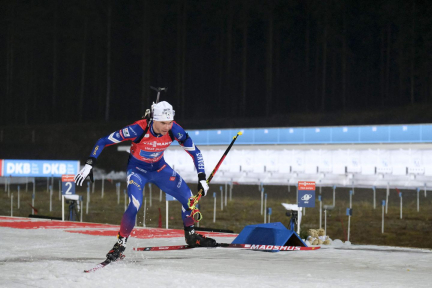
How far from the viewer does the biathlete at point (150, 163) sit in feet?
27.5

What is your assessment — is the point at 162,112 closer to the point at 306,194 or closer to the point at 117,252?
the point at 117,252

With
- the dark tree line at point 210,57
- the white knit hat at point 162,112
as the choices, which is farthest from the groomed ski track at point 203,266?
the dark tree line at point 210,57

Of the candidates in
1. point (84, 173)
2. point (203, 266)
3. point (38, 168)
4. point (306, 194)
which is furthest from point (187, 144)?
point (38, 168)

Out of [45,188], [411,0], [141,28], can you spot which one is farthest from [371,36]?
[45,188]

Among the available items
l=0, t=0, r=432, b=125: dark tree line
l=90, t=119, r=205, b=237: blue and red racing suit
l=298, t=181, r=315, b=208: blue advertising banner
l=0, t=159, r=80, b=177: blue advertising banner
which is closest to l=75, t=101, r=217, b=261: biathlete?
l=90, t=119, r=205, b=237: blue and red racing suit

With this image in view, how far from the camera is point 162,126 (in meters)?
8.43

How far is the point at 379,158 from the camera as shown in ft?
120

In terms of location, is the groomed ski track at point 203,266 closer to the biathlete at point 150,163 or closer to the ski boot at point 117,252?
the ski boot at point 117,252

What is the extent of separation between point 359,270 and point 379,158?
98.7 feet

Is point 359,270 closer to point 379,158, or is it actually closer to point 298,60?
point 379,158

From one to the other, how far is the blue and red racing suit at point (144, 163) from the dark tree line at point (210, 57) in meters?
40.9

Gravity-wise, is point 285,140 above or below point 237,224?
above

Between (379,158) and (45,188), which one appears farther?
(45,188)

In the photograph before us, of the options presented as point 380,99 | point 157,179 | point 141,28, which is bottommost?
point 157,179
